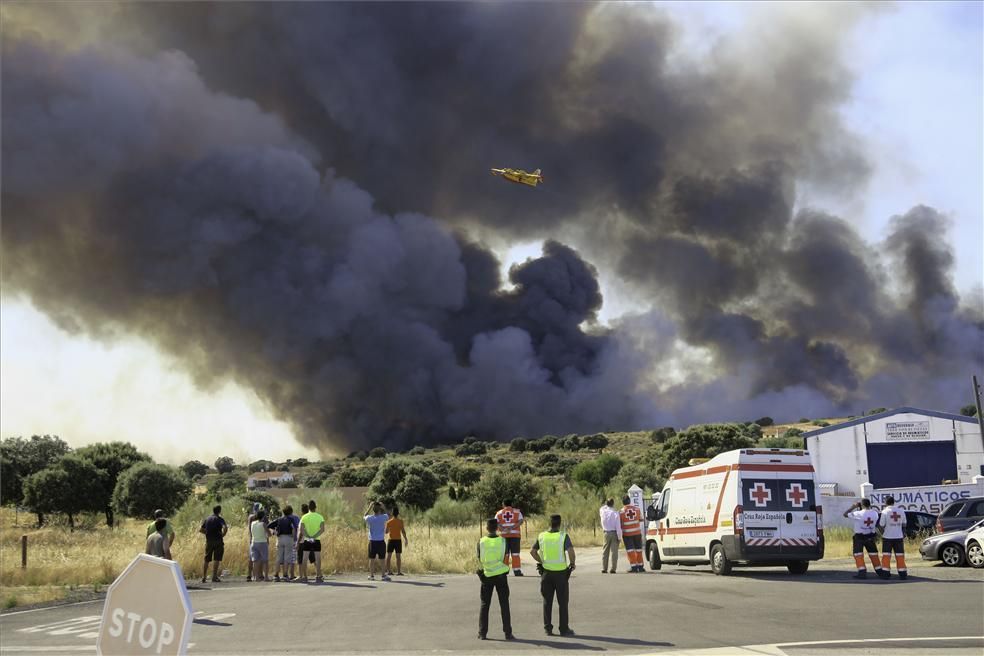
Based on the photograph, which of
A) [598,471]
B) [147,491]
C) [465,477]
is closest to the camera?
[147,491]

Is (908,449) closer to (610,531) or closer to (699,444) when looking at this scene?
(610,531)

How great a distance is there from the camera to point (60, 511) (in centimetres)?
4209

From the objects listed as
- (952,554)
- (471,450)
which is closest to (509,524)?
(952,554)

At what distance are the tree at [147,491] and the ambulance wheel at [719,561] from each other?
27393 millimetres

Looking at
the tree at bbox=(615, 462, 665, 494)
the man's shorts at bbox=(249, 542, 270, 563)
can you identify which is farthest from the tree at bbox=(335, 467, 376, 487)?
the man's shorts at bbox=(249, 542, 270, 563)

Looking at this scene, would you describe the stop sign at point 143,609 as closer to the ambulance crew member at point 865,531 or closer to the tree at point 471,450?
the ambulance crew member at point 865,531

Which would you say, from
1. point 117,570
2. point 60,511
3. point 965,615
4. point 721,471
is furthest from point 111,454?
point 965,615

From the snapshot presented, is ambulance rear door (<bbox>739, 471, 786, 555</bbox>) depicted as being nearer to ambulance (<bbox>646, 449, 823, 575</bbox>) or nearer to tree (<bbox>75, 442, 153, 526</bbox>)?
ambulance (<bbox>646, 449, 823, 575</bbox>)

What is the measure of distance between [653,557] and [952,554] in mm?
6315

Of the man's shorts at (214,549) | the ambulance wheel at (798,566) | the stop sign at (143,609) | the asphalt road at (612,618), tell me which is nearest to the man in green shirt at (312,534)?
the asphalt road at (612,618)

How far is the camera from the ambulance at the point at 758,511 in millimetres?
17609

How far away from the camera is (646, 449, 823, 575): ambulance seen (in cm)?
1761

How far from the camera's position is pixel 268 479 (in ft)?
236

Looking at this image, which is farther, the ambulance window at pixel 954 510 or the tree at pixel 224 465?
the tree at pixel 224 465
